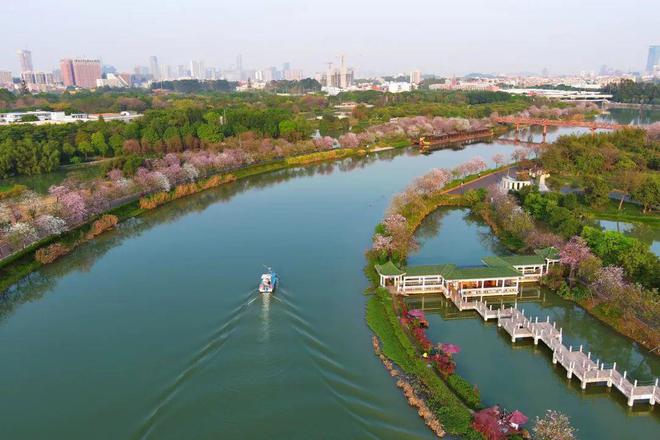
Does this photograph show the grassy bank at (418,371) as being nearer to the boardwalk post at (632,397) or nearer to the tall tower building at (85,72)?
the boardwalk post at (632,397)

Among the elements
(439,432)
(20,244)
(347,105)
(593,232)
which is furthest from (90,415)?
(347,105)

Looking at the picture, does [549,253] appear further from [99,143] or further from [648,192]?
[99,143]

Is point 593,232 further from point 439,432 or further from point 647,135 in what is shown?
point 647,135

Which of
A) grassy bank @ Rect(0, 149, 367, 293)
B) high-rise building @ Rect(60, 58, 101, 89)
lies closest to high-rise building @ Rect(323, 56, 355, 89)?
high-rise building @ Rect(60, 58, 101, 89)

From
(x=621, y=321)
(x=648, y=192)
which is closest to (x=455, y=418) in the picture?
(x=621, y=321)

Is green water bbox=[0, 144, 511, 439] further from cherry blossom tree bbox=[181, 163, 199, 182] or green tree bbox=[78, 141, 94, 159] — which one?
green tree bbox=[78, 141, 94, 159]

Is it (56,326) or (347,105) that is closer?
(56,326)
